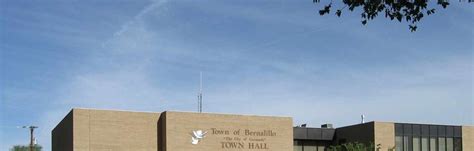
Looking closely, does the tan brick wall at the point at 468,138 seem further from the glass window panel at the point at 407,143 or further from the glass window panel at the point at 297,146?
the glass window panel at the point at 297,146

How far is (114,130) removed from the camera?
4328 centimetres

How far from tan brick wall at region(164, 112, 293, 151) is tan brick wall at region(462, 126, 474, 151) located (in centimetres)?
1373

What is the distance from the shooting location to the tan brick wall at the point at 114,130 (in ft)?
140

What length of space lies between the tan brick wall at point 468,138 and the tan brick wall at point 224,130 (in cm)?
1373

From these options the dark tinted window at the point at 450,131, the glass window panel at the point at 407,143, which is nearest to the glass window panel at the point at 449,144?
the dark tinted window at the point at 450,131

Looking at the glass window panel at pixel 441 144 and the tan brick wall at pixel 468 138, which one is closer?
the glass window panel at pixel 441 144

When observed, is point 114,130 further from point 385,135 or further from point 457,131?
point 457,131

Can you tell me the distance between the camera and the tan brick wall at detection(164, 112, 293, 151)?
44.0 m

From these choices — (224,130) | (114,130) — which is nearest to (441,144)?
(224,130)

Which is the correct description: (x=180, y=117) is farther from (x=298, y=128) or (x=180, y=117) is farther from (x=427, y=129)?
(x=427, y=129)

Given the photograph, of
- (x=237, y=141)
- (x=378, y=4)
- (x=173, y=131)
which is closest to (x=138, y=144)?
(x=173, y=131)

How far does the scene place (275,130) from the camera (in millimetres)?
46719

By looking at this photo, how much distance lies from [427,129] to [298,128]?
8.41 m

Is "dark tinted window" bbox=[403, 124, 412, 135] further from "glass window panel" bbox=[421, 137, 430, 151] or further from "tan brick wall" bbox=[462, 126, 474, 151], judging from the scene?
"tan brick wall" bbox=[462, 126, 474, 151]
